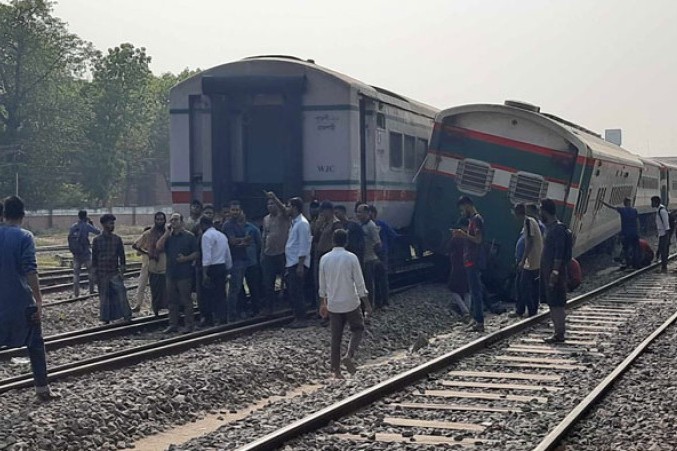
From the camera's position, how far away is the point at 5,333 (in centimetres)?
873

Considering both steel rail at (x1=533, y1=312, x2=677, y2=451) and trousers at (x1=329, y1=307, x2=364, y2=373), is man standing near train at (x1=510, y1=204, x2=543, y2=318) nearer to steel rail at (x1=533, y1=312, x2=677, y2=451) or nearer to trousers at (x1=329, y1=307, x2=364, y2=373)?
steel rail at (x1=533, y1=312, x2=677, y2=451)

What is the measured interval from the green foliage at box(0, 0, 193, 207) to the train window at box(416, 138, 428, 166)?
36.5 metres

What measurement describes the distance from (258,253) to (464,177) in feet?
16.0

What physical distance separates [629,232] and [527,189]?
21.4ft

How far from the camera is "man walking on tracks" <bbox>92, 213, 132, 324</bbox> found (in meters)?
14.7

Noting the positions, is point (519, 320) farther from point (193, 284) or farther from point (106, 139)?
point (106, 139)

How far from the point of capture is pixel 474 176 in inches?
720

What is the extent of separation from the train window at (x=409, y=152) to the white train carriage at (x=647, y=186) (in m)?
10.7

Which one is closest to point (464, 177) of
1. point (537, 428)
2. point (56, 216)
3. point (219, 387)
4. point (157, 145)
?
point (219, 387)

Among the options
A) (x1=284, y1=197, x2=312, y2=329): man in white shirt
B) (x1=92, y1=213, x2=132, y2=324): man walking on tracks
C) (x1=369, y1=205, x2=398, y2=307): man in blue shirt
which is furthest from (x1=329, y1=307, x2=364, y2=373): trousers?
(x1=92, y1=213, x2=132, y2=324): man walking on tracks

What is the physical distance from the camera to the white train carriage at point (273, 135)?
1599 cm

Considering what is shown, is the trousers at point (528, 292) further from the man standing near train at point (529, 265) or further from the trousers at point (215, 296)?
the trousers at point (215, 296)

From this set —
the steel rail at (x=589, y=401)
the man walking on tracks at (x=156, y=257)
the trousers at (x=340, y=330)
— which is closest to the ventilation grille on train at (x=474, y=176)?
the man walking on tracks at (x=156, y=257)

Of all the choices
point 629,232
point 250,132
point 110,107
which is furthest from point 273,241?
point 110,107
